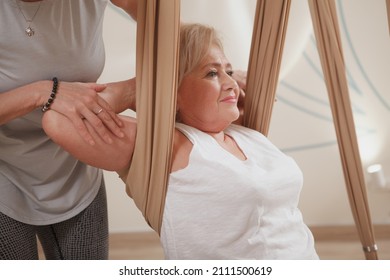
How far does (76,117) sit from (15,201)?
27 centimetres

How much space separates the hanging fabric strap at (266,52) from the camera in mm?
864

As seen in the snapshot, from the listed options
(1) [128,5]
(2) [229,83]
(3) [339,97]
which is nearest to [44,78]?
(1) [128,5]

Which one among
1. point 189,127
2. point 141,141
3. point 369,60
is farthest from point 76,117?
point 369,60

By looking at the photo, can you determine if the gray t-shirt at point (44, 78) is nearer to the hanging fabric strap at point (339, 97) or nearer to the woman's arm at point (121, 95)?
the woman's arm at point (121, 95)

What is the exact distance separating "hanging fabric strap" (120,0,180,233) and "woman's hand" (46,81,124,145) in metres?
0.05

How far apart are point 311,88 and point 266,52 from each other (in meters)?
0.17

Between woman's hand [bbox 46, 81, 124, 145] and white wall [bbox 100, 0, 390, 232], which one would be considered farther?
white wall [bbox 100, 0, 390, 232]

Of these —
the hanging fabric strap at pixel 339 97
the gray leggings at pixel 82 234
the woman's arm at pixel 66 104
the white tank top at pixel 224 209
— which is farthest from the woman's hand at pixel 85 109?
the hanging fabric strap at pixel 339 97

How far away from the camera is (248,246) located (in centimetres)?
82

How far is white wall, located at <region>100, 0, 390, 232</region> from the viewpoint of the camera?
0.94m

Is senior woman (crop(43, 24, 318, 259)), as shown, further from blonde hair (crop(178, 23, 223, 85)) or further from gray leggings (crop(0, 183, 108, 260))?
gray leggings (crop(0, 183, 108, 260))

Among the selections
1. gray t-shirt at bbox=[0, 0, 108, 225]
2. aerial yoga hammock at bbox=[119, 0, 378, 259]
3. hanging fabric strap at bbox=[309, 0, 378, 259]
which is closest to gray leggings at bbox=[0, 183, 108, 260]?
gray t-shirt at bbox=[0, 0, 108, 225]
